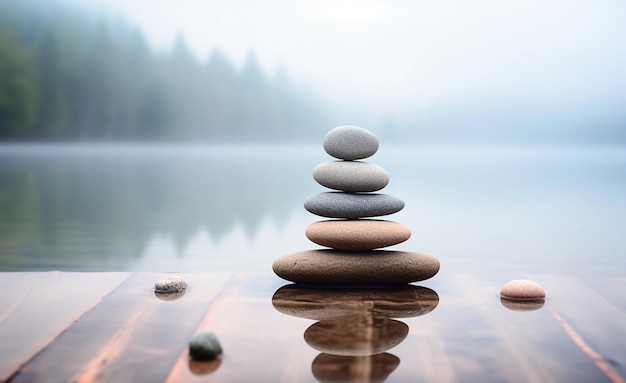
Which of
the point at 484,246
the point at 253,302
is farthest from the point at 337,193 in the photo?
the point at 484,246

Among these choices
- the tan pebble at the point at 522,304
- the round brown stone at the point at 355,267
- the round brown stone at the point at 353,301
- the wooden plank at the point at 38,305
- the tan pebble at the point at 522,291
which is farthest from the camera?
the round brown stone at the point at 355,267

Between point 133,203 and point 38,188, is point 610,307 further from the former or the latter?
point 38,188

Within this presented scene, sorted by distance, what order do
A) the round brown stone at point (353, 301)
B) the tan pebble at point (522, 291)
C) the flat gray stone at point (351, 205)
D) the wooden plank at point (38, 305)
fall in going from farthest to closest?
1. the flat gray stone at point (351, 205)
2. the tan pebble at point (522, 291)
3. the round brown stone at point (353, 301)
4. the wooden plank at point (38, 305)

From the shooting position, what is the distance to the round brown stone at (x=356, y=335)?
208 cm

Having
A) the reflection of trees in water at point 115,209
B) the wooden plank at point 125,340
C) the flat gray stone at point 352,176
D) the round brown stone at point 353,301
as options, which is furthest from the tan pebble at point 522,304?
the reflection of trees in water at point 115,209

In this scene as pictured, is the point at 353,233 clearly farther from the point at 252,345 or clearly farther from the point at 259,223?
the point at 259,223

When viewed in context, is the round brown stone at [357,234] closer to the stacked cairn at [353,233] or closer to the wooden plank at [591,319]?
the stacked cairn at [353,233]

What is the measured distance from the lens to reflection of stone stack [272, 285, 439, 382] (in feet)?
6.26

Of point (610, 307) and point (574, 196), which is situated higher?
point (610, 307)

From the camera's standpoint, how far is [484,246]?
22.4 feet

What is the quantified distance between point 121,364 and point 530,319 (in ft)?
4.85

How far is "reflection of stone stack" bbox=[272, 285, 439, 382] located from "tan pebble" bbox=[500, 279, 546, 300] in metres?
0.31

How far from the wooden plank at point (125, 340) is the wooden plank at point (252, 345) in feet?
0.22

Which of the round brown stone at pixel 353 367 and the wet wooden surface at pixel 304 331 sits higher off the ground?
the round brown stone at pixel 353 367
